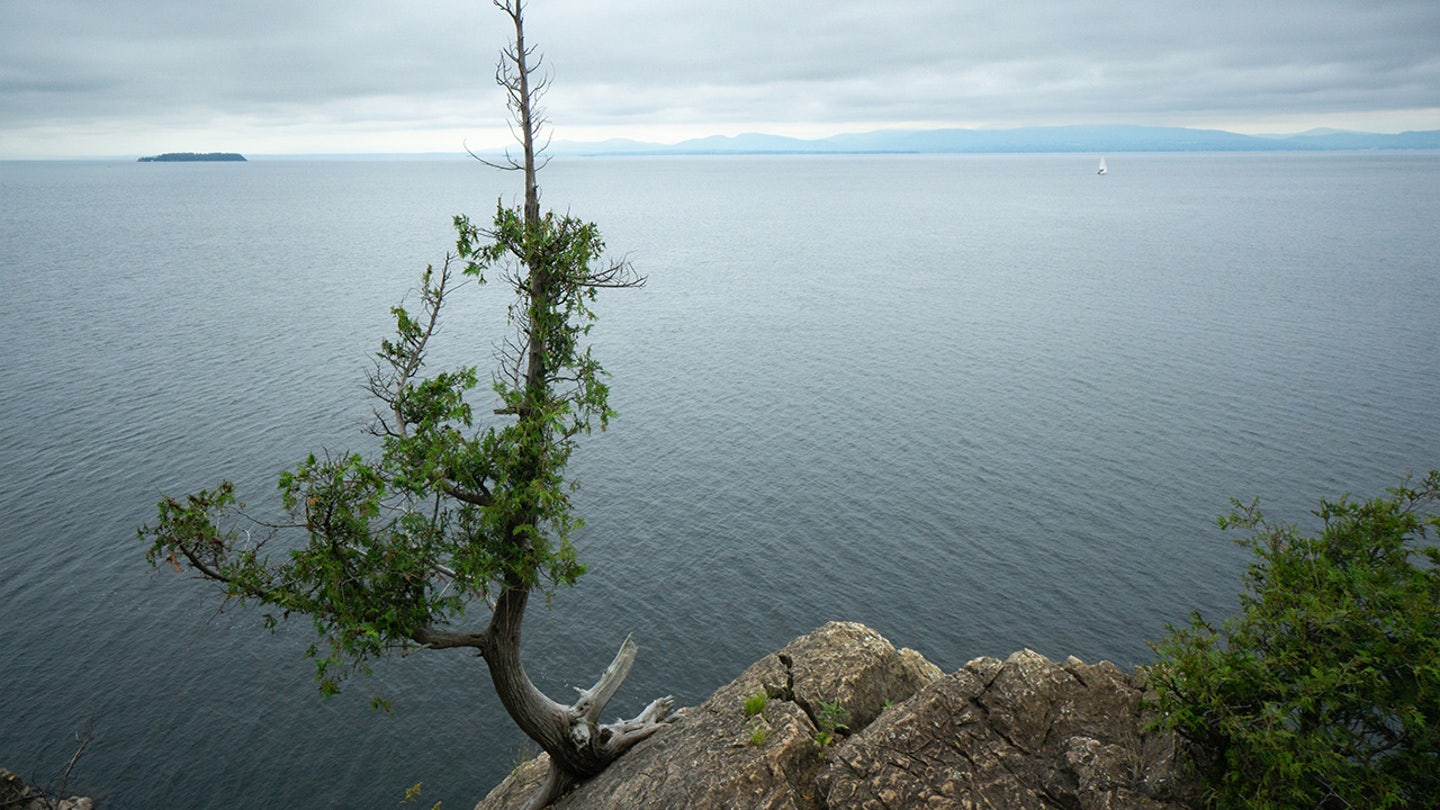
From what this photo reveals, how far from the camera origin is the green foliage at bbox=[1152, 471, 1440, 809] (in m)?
14.5

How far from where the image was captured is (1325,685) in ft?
48.7

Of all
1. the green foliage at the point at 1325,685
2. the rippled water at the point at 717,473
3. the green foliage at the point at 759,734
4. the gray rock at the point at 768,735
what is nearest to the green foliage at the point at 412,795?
the rippled water at the point at 717,473

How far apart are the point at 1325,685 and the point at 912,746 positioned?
7808 mm

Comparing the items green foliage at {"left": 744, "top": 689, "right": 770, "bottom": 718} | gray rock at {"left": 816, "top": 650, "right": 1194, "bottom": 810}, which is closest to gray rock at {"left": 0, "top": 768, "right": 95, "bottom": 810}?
green foliage at {"left": 744, "top": 689, "right": 770, "bottom": 718}

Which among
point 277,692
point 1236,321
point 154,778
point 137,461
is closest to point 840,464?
point 277,692

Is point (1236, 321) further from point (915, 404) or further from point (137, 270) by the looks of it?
point (137, 270)

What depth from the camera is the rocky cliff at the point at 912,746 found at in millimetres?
17281

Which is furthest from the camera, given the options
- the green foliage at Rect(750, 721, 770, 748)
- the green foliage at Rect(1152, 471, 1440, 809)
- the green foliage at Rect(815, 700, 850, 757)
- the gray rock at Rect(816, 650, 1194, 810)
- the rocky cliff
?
the green foliage at Rect(815, 700, 850, 757)

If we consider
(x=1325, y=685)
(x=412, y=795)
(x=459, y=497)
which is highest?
(x=459, y=497)

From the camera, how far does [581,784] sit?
79.7ft

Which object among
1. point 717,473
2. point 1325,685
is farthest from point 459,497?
point 717,473

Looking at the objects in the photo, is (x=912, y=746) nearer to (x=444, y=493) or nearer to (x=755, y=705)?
(x=755, y=705)

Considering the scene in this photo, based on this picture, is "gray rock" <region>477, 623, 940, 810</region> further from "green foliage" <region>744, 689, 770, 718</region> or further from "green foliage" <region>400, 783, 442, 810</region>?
"green foliage" <region>400, 783, 442, 810</region>

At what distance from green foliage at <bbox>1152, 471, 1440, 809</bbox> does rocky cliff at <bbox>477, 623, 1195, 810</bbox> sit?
5.05 ft
